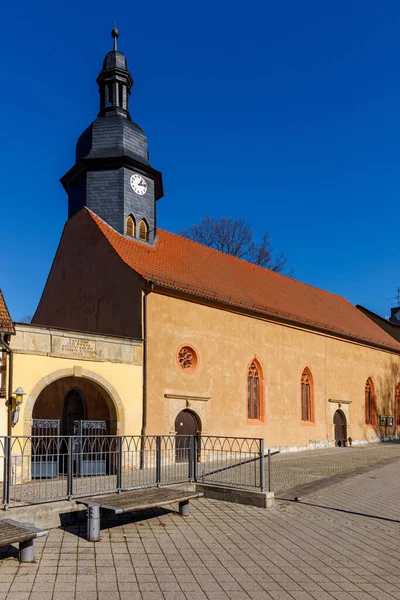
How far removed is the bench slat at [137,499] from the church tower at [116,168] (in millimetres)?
12875

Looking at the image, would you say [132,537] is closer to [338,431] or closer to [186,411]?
[186,411]

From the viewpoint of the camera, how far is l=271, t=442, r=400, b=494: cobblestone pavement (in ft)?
44.1

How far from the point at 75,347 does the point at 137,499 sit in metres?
7.50

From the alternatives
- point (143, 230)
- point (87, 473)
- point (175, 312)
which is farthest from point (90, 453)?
point (143, 230)

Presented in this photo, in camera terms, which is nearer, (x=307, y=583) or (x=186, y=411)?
(x=307, y=583)

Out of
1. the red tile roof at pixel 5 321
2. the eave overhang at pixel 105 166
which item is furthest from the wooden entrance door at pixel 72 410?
the eave overhang at pixel 105 166

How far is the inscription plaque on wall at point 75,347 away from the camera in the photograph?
14.7 m

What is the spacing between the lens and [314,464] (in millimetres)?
17453

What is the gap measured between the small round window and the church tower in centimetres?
483

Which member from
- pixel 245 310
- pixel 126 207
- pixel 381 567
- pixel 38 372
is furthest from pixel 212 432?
pixel 381 567

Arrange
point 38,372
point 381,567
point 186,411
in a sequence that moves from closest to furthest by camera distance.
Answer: point 381,567 < point 38,372 < point 186,411

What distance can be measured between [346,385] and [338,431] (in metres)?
2.27

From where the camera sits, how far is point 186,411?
1839cm

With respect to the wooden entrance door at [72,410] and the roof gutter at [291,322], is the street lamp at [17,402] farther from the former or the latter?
the roof gutter at [291,322]
